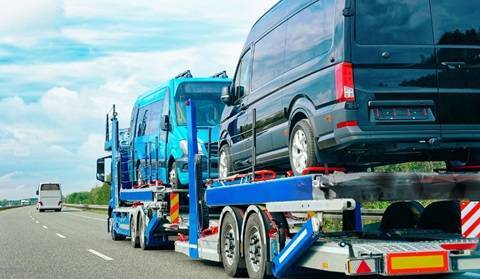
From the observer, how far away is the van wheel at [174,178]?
13.7 meters

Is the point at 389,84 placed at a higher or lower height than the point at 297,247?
higher

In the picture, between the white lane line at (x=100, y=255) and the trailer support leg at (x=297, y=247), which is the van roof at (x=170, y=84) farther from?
the trailer support leg at (x=297, y=247)

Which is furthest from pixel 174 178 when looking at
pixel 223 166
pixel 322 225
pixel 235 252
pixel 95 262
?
pixel 322 225

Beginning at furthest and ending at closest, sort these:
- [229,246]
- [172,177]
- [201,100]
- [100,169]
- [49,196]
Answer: [49,196] < [100,169] < [201,100] < [172,177] < [229,246]

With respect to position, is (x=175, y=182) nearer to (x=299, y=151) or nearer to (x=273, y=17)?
(x=273, y=17)

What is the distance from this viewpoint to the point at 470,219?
23.8 feet

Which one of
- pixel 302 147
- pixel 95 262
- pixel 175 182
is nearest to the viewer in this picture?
pixel 302 147

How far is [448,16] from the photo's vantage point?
7246 millimetres

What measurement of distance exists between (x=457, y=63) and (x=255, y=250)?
3211mm

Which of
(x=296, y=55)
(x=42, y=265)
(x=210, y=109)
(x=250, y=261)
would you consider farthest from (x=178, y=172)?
(x=296, y=55)

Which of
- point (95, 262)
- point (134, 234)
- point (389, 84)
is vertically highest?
point (389, 84)

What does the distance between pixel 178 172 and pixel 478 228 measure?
291 inches

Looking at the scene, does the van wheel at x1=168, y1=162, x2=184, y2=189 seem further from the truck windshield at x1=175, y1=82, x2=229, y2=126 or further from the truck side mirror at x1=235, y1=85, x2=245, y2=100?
the truck side mirror at x1=235, y1=85, x2=245, y2=100

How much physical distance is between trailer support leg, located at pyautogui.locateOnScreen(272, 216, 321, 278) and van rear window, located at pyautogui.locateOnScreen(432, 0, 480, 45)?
2198 mm
